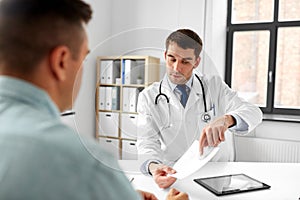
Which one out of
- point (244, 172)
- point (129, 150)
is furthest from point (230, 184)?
point (129, 150)

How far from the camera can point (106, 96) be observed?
1029mm

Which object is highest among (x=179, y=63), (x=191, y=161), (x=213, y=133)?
(x=179, y=63)

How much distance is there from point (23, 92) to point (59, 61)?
0.07 m

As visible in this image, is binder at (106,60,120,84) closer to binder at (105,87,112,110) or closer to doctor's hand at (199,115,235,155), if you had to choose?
binder at (105,87,112,110)

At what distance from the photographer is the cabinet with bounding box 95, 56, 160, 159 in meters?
1.01

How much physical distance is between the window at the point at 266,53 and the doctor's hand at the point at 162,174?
226 cm

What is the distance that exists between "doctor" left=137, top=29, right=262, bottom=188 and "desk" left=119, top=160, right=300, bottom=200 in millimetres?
78

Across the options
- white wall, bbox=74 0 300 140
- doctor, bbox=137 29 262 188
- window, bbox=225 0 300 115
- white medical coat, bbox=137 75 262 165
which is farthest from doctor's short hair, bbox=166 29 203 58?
window, bbox=225 0 300 115

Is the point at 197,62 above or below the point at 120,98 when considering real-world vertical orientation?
above

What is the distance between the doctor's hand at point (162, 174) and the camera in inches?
50.7

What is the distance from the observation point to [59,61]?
1.73 feet

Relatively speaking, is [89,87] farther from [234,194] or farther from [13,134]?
[234,194]

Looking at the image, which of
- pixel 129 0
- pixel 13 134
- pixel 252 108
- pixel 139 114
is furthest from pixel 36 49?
pixel 129 0

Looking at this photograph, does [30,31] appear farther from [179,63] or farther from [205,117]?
[205,117]
